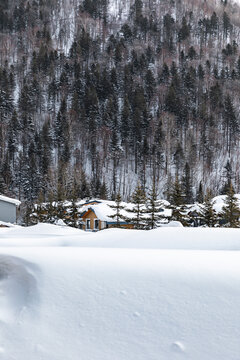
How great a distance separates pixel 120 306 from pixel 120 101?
6927cm

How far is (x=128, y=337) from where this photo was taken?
2250mm

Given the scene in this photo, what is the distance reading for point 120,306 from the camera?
2482 mm

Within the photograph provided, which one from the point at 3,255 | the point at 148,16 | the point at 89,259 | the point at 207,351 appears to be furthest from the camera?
the point at 148,16

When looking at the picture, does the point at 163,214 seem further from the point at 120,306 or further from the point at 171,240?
the point at 120,306

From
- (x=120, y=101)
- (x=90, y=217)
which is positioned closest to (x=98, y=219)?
(x=90, y=217)

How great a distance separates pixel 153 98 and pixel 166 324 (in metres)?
69.6

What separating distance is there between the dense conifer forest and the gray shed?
5213 millimetres

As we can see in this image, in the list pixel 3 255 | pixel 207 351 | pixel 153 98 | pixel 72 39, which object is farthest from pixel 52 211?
pixel 72 39

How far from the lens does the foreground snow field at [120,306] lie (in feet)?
7.07

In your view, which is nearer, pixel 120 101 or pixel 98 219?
pixel 98 219

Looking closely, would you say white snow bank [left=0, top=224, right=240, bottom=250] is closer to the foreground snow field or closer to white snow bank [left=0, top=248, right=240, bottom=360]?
the foreground snow field

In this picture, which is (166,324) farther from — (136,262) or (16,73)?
(16,73)

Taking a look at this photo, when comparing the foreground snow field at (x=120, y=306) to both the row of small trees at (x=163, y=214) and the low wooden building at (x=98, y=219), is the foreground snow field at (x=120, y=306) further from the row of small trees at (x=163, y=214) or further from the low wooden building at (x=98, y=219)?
the low wooden building at (x=98, y=219)

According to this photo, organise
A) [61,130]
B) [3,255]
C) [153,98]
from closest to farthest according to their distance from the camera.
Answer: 1. [3,255]
2. [61,130]
3. [153,98]
